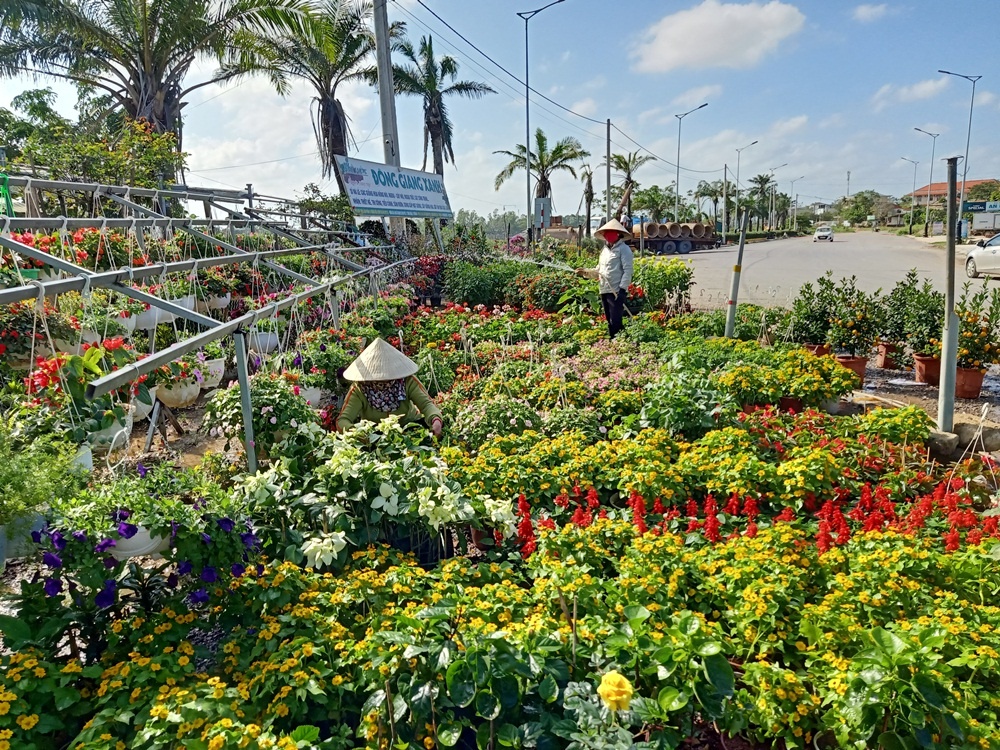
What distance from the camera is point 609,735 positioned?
5.67 ft

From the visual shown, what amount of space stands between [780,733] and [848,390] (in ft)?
13.0

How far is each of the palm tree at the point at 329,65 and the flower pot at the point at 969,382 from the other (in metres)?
13.1

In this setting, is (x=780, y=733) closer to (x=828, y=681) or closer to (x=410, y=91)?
(x=828, y=681)

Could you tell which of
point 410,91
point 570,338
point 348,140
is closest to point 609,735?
point 570,338

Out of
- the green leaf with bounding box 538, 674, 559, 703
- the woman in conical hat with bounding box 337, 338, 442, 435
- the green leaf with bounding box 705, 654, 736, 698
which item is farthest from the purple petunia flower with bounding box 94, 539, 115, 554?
the woman in conical hat with bounding box 337, 338, 442, 435

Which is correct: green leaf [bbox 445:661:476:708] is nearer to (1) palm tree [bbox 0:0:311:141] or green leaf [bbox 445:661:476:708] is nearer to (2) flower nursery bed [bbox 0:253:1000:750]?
(2) flower nursery bed [bbox 0:253:1000:750]

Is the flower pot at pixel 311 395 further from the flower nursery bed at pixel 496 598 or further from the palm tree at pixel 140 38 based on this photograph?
the palm tree at pixel 140 38

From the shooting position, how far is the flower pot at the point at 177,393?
4.43 metres

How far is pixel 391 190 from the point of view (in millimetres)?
13062

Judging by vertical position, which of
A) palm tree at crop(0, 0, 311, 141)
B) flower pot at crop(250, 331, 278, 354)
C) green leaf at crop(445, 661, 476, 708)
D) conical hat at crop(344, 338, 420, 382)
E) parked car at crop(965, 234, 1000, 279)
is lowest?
green leaf at crop(445, 661, 476, 708)

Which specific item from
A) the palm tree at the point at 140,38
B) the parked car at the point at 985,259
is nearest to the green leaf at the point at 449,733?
the palm tree at the point at 140,38

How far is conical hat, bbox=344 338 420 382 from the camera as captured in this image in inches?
179

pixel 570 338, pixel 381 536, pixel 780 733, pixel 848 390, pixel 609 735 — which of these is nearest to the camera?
pixel 609 735

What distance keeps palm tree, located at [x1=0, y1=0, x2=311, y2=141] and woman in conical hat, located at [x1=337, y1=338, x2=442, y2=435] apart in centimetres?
1164
